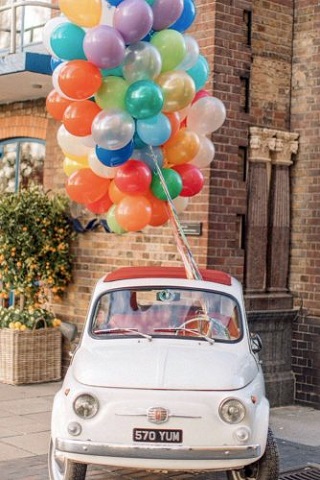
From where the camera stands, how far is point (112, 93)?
24.2ft

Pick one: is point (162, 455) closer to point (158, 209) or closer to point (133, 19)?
point (158, 209)

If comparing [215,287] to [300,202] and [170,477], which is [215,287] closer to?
[170,477]

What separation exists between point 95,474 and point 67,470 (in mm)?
825

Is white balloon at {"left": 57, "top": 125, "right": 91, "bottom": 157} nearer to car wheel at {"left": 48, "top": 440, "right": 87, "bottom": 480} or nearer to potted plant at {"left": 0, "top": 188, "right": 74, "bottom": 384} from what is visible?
potted plant at {"left": 0, "top": 188, "right": 74, "bottom": 384}

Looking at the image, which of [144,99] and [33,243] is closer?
[144,99]

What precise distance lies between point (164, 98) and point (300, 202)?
330 cm

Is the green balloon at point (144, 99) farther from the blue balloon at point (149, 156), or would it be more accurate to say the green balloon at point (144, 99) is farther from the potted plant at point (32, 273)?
the potted plant at point (32, 273)

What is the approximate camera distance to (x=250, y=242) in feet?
32.5

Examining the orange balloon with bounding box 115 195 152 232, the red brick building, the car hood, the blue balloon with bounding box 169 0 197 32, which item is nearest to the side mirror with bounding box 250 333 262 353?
the car hood

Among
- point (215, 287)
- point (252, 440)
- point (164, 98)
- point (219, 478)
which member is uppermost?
point (164, 98)

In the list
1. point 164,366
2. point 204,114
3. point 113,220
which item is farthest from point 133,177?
point 164,366

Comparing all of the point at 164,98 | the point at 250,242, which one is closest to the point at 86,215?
the point at 250,242

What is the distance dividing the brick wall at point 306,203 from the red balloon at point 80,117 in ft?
11.5

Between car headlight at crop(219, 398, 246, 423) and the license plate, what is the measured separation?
1.06 feet
